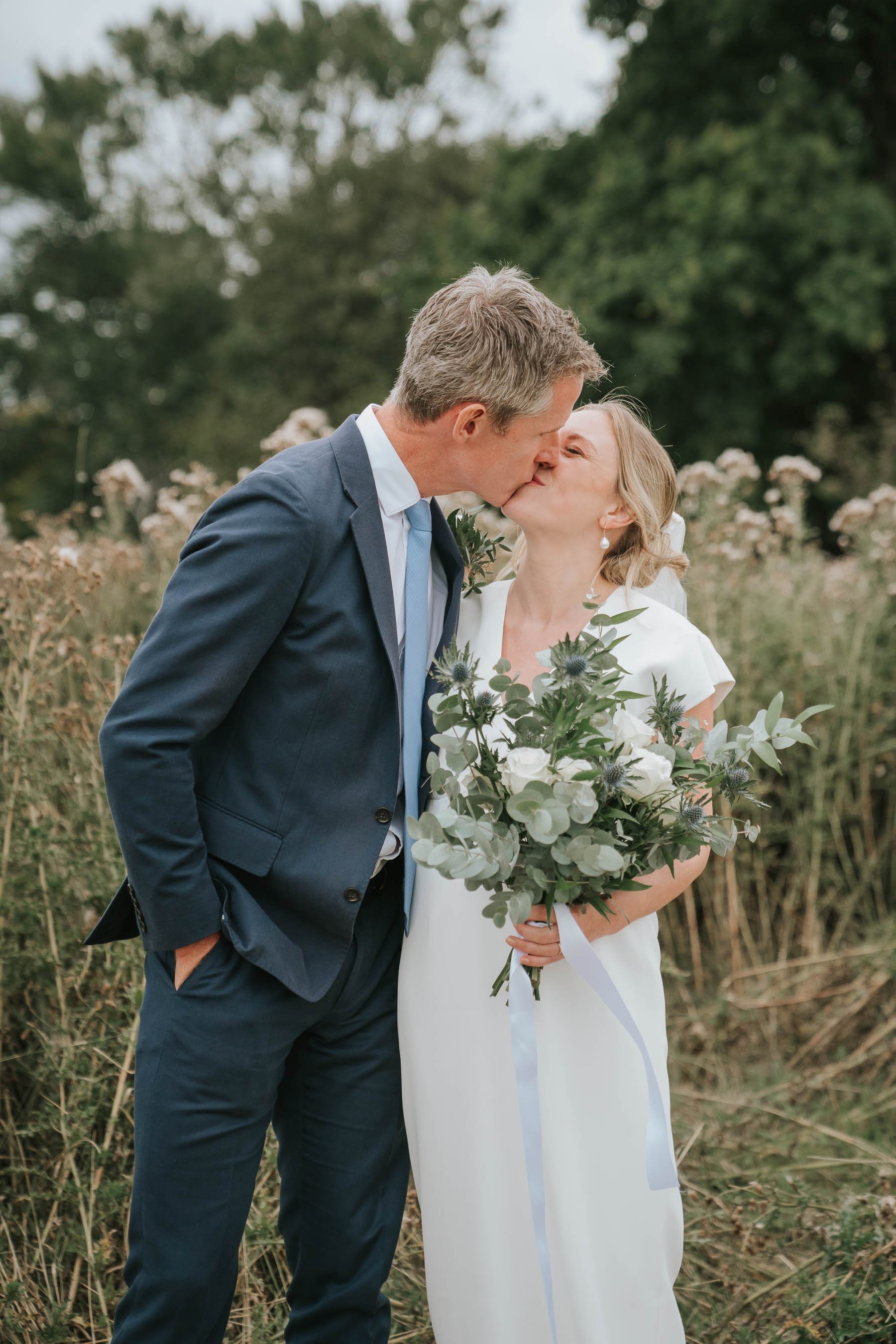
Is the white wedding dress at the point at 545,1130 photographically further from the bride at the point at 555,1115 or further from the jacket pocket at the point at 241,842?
the jacket pocket at the point at 241,842

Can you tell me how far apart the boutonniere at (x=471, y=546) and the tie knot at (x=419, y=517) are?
8.3 inches

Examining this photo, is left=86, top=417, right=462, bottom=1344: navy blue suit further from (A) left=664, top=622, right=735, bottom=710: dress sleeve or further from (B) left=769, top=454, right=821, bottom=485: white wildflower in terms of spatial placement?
(B) left=769, top=454, right=821, bottom=485: white wildflower

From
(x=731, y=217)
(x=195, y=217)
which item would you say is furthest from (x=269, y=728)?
(x=195, y=217)

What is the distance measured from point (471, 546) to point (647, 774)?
95 centimetres

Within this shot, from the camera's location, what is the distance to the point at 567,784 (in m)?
1.86

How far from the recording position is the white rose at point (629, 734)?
77.0 inches

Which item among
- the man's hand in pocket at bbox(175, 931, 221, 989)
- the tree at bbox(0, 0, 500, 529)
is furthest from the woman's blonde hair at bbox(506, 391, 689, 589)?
the tree at bbox(0, 0, 500, 529)

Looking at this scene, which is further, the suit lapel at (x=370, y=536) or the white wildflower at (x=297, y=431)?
the white wildflower at (x=297, y=431)

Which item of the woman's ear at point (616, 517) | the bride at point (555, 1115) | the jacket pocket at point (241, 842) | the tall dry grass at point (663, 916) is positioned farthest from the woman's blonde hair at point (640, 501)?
the tall dry grass at point (663, 916)

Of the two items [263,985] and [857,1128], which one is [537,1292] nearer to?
[263,985]

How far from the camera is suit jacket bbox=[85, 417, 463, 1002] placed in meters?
1.97

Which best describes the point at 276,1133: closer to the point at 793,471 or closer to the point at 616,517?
the point at 616,517

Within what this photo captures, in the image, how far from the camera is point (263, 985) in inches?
84.0

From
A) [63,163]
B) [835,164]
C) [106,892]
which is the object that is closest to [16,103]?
A: [63,163]
